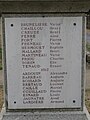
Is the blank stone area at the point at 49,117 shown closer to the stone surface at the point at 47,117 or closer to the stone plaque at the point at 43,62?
the stone surface at the point at 47,117

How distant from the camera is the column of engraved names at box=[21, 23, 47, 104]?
3.71m

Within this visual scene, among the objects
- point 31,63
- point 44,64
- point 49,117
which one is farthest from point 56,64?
point 49,117

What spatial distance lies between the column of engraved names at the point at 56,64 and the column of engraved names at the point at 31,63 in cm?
11

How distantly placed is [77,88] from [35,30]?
2.98 ft

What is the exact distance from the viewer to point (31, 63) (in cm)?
379

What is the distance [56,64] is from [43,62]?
0.16 meters

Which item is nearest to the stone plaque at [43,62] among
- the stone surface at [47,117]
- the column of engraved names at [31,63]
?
the column of engraved names at [31,63]

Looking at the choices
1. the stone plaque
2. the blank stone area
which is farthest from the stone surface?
the stone plaque

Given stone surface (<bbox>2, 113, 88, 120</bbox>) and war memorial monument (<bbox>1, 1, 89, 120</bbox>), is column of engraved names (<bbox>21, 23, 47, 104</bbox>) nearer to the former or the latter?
war memorial monument (<bbox>1, 1, 89, 120</bbox>)

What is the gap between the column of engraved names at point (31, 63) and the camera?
3711 mm

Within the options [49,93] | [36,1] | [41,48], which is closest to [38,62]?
[41,48]

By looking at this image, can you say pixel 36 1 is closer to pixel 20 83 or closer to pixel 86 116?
pixel 20 83

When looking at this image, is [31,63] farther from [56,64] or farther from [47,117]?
[47,117]

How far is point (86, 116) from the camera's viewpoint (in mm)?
3844
